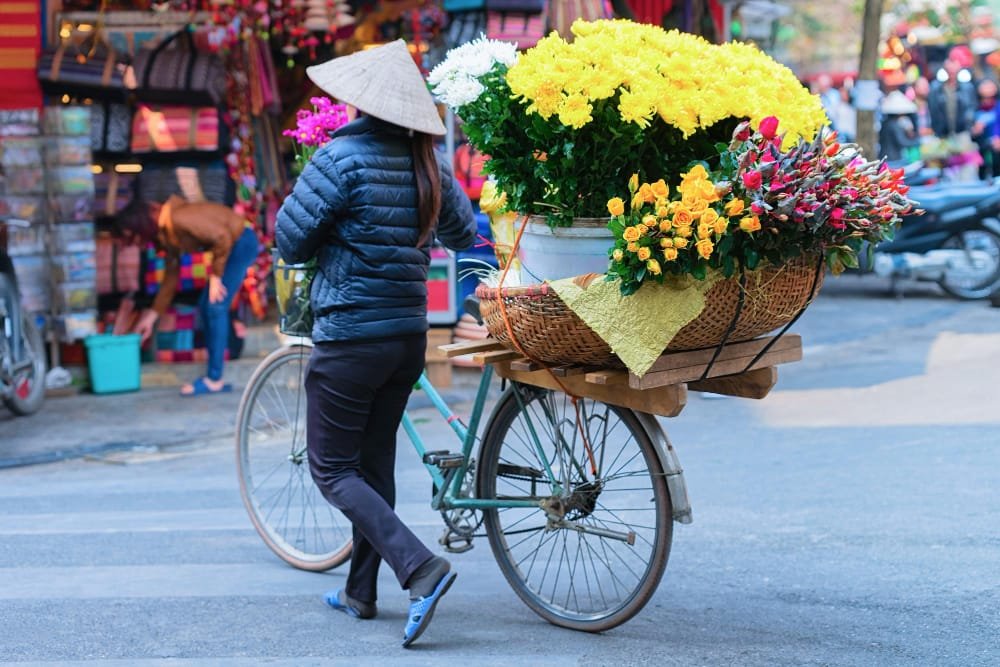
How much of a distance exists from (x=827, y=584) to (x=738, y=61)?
2.05 meters

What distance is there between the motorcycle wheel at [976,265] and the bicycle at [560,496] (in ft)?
32.1

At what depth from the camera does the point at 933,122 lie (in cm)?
2258

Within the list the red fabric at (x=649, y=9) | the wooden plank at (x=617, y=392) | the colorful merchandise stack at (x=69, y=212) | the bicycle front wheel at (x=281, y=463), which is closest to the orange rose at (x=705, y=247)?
the wooden plank at (x=617, y=392)

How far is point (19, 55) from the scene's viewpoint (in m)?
9.66

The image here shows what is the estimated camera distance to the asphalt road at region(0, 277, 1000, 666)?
4.36 meters

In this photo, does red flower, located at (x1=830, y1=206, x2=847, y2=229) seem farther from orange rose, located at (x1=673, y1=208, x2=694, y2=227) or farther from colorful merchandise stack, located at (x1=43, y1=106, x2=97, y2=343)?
colorful merchandise stack, located at (x1=43, y1=106, x2=97, y2=343)

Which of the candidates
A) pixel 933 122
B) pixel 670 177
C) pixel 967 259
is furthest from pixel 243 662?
pixel 933 122

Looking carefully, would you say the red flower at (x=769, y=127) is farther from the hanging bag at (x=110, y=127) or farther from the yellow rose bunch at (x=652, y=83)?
the hanging bag at (x=110, y=127)

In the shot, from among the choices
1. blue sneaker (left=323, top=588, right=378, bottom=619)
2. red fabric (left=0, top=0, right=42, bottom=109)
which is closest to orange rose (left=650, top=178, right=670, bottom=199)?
blue sneaker (left=323, top=588, right=378, bottom=619)

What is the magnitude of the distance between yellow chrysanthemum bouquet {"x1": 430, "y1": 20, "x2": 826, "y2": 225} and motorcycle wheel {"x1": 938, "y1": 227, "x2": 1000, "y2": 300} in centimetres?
1005

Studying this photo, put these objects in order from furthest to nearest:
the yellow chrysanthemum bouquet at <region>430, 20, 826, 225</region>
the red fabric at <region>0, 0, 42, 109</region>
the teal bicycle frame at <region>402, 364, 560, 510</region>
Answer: the red fabric at <region>0, 0, 42, 109</region>, the teal bicycle frame at <region>402, 364, 560, 510</region>, the yellow chrysanthemum bouquet at <region>430, 20, 826, 225</region>

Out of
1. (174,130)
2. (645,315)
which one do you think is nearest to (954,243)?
(174,130)

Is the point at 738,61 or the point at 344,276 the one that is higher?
the point at 738,61

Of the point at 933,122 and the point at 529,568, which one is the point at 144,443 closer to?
the point at 529,568
